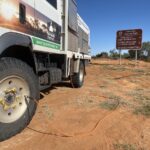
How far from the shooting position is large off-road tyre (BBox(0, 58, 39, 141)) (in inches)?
173

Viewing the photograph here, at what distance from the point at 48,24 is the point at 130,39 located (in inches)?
787

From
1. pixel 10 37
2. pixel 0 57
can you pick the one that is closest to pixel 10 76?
pixel 0 57

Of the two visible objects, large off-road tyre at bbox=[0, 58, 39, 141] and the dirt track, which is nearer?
large off-road tyre at bbox=[0, 58, 39, 141]

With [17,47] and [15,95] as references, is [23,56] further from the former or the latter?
[15,95]

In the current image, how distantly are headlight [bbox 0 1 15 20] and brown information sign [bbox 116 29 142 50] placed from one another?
21821mm

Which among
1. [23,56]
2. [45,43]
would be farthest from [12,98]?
[45,43]

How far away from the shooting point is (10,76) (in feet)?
14.7

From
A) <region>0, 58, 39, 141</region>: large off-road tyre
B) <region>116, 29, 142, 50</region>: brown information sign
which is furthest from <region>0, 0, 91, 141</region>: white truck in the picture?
<region>116, 29, 142, 50</region>: brown information sign

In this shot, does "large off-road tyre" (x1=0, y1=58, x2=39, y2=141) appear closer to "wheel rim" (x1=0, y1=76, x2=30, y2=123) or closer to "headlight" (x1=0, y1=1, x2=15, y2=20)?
"wheel rim" (x1=0, y1=76, x2=30, y2=123)

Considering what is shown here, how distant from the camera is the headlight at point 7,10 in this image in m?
4.28

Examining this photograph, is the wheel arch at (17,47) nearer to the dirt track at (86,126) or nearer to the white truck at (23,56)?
the white truck at (23,56)

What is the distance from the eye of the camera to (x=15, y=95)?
4746 millimetres

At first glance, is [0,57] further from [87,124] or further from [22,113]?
[87,124]

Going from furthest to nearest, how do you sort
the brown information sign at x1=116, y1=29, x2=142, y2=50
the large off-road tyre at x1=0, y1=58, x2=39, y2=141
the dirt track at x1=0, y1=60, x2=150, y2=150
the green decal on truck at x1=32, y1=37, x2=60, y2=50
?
the brown information sign at x1=116, y1=29, x2=142, y2=50 < the green decal on truck at x1=32, y1=37, x2=60, y2=50 < the dirt track at x1=0, y1=60, x2=150, y2=150 < the large off-road tyre at x1=0, y1=58, x2=39, y2=141
